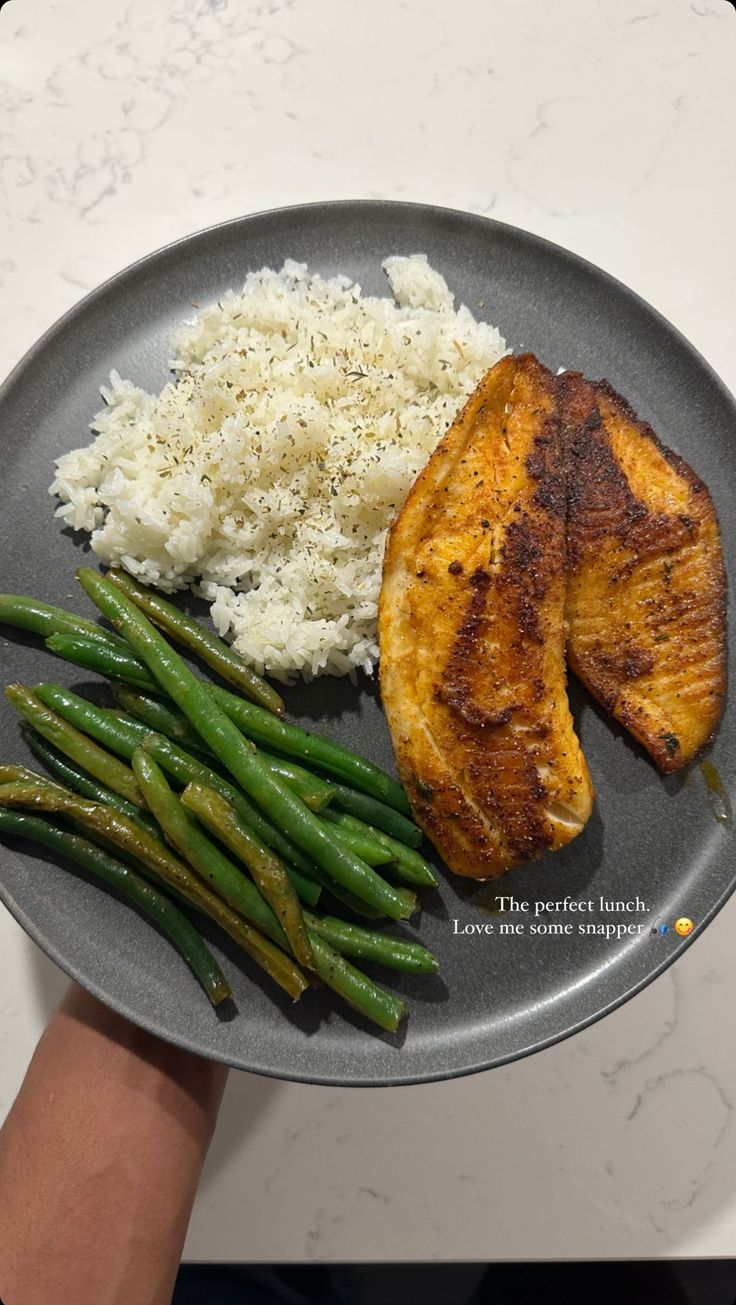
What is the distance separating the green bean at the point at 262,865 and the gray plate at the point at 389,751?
25 cm

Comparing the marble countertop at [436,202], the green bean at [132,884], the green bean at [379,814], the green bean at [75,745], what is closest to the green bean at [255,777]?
the green bean at [379,814]

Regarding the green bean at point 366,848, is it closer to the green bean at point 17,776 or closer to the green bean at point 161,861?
the green bean at point 161,861

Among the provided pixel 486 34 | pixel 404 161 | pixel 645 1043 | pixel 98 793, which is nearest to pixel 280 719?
pixel 98 793

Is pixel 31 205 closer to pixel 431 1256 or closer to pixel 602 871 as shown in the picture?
pixel 602 871

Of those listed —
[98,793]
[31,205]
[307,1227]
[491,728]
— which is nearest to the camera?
[491,728]

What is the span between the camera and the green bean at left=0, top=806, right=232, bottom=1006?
2541 millimetres

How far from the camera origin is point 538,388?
2.65 meters

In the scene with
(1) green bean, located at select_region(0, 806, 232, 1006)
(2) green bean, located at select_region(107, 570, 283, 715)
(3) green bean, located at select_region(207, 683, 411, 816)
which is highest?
(2) green bean, located at select_region(107, 570, 283, 715)

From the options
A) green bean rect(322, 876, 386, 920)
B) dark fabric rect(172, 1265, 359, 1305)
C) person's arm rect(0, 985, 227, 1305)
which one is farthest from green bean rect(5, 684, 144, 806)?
dark fabric rect(172, 1265, 359, 1305)

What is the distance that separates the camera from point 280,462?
277cm

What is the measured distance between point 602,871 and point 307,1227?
4.99 feet

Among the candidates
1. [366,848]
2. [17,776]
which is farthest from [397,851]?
[17,776]

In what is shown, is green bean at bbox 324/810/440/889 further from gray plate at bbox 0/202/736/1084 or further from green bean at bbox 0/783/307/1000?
green bean at bbox 0/783/307/1000

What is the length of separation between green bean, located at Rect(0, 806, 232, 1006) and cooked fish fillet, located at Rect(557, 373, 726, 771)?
1.38 m
